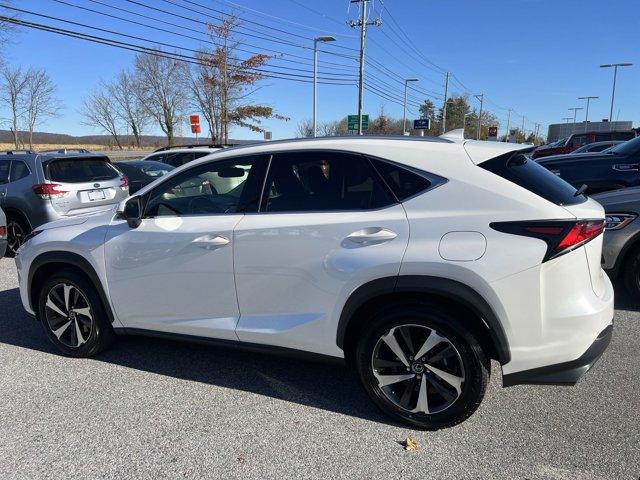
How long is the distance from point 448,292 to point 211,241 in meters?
1.56

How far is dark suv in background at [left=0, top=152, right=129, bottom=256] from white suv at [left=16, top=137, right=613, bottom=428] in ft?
14.6

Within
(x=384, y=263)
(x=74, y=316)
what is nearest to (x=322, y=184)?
(x=384, y=263)

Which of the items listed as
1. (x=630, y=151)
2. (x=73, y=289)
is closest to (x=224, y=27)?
(x=630, y=151)

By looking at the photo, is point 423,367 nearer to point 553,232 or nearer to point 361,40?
point 553,232

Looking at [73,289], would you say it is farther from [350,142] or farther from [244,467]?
[350,142]

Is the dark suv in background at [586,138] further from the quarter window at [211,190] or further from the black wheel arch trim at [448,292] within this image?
the black wheel arch trim at [448,292]

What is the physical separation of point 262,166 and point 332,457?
1.86m

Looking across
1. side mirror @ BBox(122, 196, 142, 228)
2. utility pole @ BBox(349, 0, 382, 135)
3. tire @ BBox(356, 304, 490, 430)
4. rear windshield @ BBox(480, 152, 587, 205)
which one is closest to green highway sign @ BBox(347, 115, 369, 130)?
utility pole @ BBox(349, 0, 382, 135)

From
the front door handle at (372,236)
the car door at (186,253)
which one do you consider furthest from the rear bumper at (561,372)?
the car door at (186,253)

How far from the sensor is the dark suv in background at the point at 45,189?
7.48 meters

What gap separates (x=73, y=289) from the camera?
3969 millimetres

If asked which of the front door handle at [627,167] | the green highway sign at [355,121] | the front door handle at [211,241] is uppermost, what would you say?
the green highway sign at [355,121]

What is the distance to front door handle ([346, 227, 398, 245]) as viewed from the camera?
9.39 ft

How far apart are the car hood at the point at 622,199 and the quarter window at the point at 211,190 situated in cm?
366
